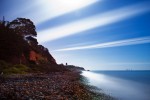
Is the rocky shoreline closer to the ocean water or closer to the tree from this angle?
the ocean water

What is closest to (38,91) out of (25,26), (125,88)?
(125,88)

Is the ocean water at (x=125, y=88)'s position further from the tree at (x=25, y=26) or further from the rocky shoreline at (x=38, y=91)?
the tree at (x=25, y=26)

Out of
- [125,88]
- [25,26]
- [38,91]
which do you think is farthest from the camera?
[25,26]

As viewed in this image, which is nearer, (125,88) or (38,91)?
(38,91)

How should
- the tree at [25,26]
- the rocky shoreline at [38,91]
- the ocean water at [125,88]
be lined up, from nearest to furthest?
the rocky shoreline at [38,91] < the ocean water at [125,88] < the tree at [25,26]

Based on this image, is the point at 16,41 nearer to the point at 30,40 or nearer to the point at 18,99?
the point at 30,40

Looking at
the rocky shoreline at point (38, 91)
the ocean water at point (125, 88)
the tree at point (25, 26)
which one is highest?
the tree at point (25, 26)

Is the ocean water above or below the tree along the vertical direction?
below

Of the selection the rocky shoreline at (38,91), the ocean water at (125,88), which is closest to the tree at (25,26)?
the ocean water at (125,88)

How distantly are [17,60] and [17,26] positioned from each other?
793 inches

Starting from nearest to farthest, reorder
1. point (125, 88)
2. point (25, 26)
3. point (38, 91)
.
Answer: point (38, 91), point (125, 88), point (25, 26)

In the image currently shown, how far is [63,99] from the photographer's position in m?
16.8

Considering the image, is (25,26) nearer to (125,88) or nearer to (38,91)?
(125,88)

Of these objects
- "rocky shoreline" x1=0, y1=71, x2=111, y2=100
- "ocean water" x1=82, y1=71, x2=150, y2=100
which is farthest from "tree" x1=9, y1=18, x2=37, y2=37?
"rocky shoreline" x1=0, y1=71, x2=111, y2=100
